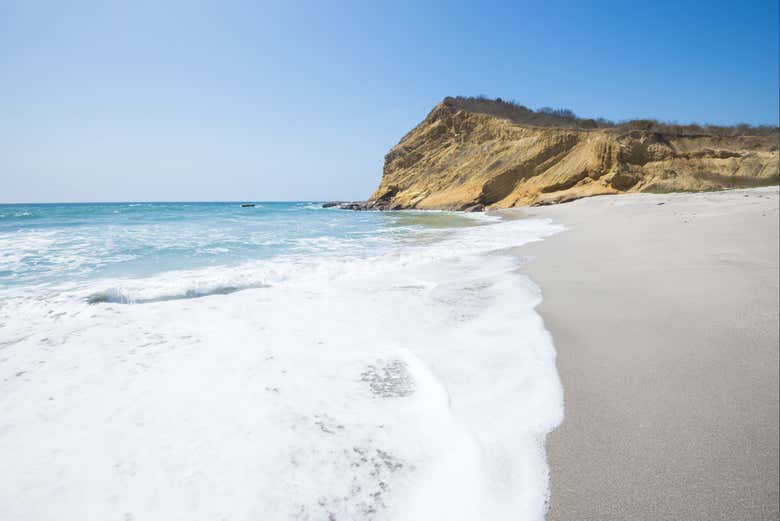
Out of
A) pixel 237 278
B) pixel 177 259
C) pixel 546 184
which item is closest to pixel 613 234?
pixel 237 278

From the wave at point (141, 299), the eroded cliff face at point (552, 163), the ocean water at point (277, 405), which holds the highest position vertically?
the eroded cliff face at point (552, 163)

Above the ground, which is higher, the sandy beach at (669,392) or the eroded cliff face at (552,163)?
the eroded cliff face at (552,163)

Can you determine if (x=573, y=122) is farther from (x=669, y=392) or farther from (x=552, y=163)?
(x=669, y=392)

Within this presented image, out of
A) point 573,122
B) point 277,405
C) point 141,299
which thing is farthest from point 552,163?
point 277,405

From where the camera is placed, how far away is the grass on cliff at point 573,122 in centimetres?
2548

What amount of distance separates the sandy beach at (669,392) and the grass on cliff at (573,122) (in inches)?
1042

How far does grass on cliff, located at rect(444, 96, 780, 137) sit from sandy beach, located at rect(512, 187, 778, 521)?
26462 millimetres

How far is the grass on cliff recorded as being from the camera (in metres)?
25.5

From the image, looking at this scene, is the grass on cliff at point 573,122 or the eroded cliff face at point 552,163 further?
the grass on cliff at point 573,122

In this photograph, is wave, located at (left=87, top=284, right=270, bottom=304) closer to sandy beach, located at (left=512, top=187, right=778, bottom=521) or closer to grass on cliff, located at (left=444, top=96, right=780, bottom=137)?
sandy beach, located at (left=512, top=187, right=778, bottom=521)

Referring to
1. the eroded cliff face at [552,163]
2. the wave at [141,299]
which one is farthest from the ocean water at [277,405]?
the eroded cliff face at [552,163]

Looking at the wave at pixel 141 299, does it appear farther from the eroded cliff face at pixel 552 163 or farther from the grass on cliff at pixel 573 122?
the grass on cliff at pixel 573 122

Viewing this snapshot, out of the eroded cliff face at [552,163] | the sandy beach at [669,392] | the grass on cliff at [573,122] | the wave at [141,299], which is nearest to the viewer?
the sandy beach at [669,392]

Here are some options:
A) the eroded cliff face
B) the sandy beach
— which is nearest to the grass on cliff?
the eroded cliff face
